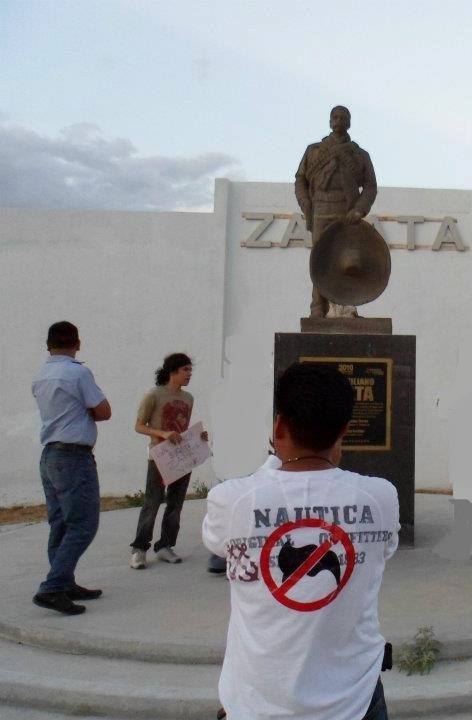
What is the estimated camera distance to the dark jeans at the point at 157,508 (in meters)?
6.12

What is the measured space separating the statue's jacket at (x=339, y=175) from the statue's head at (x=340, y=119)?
7cm

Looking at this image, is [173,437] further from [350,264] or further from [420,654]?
[420,654]

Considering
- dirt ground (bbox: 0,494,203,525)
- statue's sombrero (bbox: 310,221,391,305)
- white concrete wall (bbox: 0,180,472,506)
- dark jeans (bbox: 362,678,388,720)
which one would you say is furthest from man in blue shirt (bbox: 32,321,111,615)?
white concrete wall (bbox: 0,180,472,506)

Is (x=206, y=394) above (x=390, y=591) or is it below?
above

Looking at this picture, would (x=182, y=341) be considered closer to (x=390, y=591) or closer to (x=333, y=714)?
(x=390, y=591)

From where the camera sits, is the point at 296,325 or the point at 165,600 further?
the point at 296,325

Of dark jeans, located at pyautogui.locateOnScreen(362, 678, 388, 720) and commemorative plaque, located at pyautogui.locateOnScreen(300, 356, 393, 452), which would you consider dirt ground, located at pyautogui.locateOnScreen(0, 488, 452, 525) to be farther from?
dark jeans, located at pyautogui.locateOnScreen(362, 678, 388, 720)

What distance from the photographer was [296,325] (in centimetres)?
1255

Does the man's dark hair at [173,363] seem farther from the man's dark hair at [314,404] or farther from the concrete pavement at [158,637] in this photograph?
the man's dark hair at [314,404]

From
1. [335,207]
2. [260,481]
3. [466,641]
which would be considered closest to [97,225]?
[335,207]

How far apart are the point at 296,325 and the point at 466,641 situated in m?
8.42

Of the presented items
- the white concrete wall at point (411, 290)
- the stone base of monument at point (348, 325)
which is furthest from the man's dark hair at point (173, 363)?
the white concrete wall at point (411, 290)

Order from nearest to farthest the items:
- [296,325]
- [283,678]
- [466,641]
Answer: [283,678]
[466,641]
[296,325]

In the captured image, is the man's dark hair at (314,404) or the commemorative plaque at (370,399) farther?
the commemorative plaque at (370,399)
